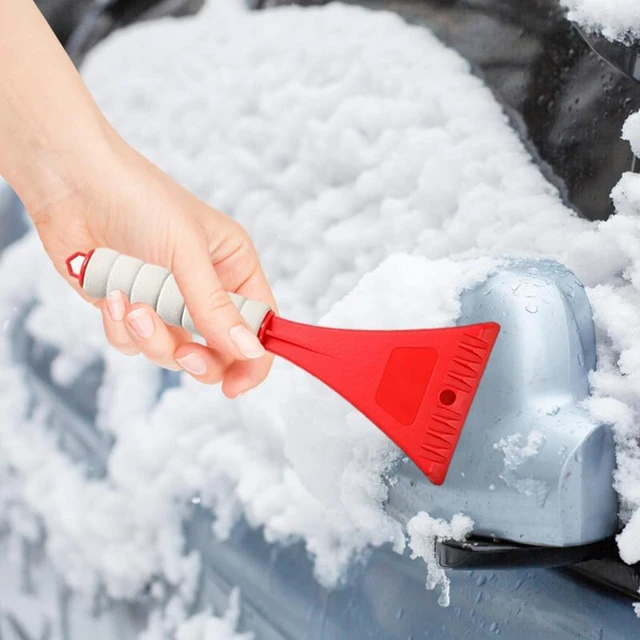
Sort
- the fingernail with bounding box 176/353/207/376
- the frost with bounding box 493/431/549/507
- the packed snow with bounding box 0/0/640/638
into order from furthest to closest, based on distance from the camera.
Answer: the packed snow with bounding box 0/0/640/638 → the fingernail with bounding box 176/353/207/376 → the frost with bounding box 493/431/549/507

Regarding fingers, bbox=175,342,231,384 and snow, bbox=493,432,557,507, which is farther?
fingers, bbox=175,342,231,384

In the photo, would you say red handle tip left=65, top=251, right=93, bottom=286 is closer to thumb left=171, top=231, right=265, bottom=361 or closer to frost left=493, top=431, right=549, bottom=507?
thumb left=171, top=231, right=265, bottom=361

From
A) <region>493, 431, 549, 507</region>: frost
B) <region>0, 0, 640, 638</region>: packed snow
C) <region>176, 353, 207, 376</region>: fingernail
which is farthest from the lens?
<region>0, 0, 640, 638</region>: packed snow

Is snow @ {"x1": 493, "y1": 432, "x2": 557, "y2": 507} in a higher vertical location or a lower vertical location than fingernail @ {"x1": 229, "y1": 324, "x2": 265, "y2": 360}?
higher

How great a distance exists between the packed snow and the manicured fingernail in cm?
13

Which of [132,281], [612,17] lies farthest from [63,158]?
[612,17]

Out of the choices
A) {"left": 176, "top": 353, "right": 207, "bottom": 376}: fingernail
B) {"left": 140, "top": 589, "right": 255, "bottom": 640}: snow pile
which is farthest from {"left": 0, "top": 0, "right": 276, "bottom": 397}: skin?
{"left": 140, "top": 589, "right": 255, "bottom": 640}: snow pile

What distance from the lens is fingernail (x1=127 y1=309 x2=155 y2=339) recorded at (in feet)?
1.49

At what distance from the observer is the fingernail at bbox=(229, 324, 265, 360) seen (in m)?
0.46

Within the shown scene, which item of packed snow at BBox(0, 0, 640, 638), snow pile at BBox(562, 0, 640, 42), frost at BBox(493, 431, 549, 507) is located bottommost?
packed snow at BBox(0, 0, 640, 638)

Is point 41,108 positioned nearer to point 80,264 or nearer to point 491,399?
point 80,264

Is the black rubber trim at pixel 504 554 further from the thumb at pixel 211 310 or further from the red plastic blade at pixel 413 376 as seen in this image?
the thumb at pixel 211 310

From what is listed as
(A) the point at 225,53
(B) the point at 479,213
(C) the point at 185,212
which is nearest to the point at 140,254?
(C) the point at 185,212

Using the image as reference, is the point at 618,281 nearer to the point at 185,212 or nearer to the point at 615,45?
the point at 615,45
